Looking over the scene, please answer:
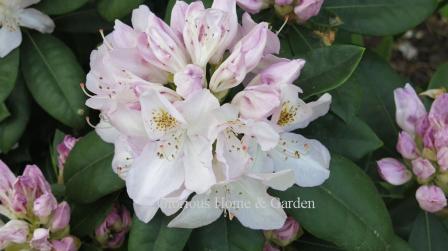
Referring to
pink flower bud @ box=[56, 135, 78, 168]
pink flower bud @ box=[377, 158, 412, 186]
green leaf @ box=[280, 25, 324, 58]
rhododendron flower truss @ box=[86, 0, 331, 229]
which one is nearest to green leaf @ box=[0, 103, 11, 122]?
pink flower bud @ box=[56, 135, 78, 168]

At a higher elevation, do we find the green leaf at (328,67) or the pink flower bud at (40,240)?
the green leaf at (328,67)

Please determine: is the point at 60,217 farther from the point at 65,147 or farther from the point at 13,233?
the point at 65,147

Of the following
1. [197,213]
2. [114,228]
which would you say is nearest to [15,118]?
[114,228]

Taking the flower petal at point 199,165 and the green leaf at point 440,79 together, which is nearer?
the flower petal at point 199,165

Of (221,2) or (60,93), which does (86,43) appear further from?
(221,2)

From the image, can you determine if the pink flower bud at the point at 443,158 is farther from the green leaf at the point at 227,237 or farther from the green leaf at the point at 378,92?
the green leaf at the point at 227,237

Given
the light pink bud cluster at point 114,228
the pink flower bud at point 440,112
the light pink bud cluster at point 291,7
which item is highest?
the light pink bud cluster at point 291,7

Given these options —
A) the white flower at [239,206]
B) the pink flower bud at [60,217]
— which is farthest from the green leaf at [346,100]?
the pink flower bud at [60,217]
